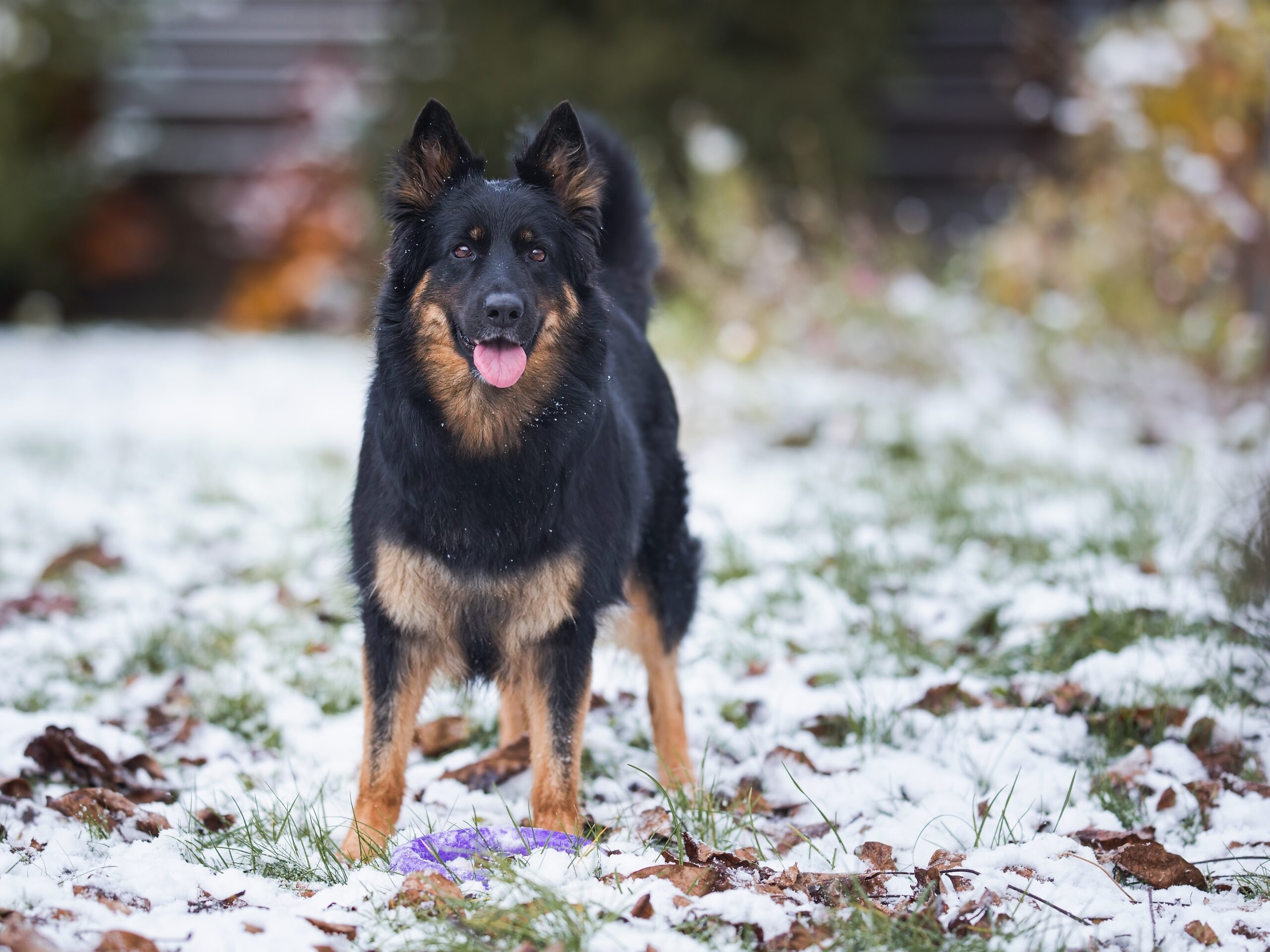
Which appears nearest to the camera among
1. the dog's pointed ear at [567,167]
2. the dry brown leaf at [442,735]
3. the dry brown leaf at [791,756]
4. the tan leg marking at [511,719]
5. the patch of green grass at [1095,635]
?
the dog's pointed ear at [567,167]

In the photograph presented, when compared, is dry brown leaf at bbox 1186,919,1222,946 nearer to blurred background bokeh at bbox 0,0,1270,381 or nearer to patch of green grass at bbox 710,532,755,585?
patch of green grass at bbox 710,532,755,585

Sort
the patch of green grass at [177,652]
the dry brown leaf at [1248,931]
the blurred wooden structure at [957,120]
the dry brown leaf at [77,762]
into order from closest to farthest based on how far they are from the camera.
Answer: the dry brown leaf at [1248,931] → the dry brown leaf at [77,762] → the patch of green grass at [177,652] → the blurred wooden structure at [957,120]

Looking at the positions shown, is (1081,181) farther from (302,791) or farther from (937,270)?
(302,791)

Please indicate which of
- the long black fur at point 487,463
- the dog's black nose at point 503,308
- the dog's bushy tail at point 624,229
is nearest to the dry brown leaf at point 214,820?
the long black fur at point 487,463

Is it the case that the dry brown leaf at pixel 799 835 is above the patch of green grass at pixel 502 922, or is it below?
below

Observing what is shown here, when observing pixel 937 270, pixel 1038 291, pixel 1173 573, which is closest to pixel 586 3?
pixel 937 270

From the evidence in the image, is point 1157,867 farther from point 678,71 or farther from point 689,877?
point 678,71

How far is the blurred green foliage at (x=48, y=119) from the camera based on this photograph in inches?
478

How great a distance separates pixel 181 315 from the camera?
1391 centimetres

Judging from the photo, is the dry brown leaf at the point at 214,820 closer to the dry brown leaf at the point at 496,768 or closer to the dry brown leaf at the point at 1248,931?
the dry brown leaf at the point at 496,768

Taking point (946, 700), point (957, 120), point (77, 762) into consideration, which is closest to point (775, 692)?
point (946, 700)

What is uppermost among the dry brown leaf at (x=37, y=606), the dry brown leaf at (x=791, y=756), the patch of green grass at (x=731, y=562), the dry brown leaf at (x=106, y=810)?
the patch of green grass at (x=731, y=562)

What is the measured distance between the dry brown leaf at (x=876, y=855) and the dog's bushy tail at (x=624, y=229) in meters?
1.72

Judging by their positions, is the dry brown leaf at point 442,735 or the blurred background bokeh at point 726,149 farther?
the blurred background bokeh at point 726,149
